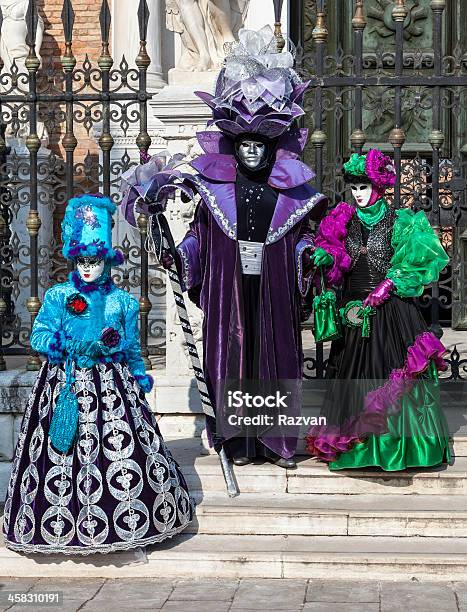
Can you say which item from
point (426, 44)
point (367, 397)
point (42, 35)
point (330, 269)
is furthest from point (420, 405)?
point (42, 35)

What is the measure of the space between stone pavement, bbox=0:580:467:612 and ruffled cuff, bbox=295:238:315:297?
1.49 m

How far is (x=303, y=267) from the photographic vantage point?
718 cm

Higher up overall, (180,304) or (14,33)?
(14,33)

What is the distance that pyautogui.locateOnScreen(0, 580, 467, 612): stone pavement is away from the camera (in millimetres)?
6074

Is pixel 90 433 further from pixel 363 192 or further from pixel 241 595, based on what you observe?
pixel 363 192

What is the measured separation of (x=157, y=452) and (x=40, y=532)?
2.09 feet

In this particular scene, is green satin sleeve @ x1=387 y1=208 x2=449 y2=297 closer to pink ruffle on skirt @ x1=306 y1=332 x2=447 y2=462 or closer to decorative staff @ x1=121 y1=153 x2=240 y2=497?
pink ruffle on skirt @ x1=306 y1=332 x2=447 y2=462

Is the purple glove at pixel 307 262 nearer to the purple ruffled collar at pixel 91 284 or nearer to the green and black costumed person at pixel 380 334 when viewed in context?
the green and black costumed person at pixel 380 334

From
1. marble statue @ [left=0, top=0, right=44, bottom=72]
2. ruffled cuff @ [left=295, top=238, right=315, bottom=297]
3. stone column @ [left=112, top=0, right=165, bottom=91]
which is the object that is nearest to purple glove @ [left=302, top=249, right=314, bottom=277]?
ruffled cuff @ [left=295, top=238, right=315, bottom=297]

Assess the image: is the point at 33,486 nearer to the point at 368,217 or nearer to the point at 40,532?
the point at 40,532

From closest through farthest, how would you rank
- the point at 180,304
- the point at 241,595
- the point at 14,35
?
the point at 241,595
the point at 180,304
the point at 14,35

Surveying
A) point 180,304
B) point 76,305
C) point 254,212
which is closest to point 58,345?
point 76,305

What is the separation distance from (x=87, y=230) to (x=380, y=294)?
1.48m

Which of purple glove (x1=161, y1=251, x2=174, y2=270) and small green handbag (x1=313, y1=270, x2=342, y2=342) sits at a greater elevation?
purple glove (x1=161, y1=251, x2=174, y2=270)
